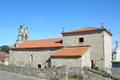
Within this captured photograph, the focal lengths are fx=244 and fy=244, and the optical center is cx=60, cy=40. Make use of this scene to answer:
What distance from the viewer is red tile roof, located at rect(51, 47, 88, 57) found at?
125 feet

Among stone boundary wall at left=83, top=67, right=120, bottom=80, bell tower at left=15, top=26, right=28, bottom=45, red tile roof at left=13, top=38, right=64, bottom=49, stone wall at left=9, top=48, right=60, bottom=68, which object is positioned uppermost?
bell tower at left=15, top=26, right=28, bottom=45

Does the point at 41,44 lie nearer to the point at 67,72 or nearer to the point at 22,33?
the point at 22,33

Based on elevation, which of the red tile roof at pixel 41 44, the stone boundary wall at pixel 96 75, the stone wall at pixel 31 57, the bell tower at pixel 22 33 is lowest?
the stone boundary wall at pixel 96 75

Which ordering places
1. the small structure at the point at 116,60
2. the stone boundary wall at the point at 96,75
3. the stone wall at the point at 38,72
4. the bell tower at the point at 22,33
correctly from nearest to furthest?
the stone boundary wall at the point at 96,75 < the stone wall at the point at 38,72 < the small structure at the point at 116,60 < the bell tower at the point at 22,33

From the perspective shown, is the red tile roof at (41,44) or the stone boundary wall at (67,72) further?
the red tile roof at (41,44)

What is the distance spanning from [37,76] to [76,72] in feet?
18.0

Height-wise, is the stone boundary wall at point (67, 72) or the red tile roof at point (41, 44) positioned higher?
the red tile roof at point (41, 44)

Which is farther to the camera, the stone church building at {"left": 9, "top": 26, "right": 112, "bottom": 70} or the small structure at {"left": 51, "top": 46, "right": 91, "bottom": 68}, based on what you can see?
the stone church building at {"left": 9, "top": 26, "right": 112, "bottom": 70}

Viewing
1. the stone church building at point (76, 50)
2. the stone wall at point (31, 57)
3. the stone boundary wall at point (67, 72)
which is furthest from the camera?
the stone wall at point (31, 57)

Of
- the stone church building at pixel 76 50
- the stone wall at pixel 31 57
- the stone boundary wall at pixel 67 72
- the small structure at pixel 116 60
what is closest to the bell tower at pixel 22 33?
the stone wall at pixel 31 57

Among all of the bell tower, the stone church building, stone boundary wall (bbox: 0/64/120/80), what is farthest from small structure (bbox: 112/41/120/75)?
the bell tower

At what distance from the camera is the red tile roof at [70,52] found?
38031 mm

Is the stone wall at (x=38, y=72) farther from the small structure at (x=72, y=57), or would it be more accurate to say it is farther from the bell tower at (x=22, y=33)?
the bell tower at (x=22, y=33)

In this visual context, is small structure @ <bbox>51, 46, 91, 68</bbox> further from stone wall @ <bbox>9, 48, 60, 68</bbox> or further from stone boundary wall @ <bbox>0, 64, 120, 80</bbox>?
stone boundary wall @ <bbox>0, 64, 120, 80</bbox>
